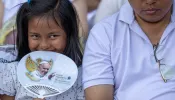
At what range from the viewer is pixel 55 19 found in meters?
1.82

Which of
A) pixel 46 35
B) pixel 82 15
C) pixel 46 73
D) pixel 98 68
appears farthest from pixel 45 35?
pixel 82 15

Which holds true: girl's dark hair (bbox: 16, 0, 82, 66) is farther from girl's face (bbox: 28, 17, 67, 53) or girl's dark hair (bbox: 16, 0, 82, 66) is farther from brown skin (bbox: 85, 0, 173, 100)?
brown skin (bbox: 85, 0, 173, 100)

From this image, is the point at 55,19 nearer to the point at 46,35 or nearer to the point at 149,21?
the point at 46,35

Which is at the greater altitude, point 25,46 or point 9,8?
point 9,8

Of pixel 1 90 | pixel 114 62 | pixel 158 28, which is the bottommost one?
pixel 1 90

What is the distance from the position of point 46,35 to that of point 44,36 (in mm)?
11

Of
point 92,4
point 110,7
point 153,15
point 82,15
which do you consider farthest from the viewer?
point 92,4

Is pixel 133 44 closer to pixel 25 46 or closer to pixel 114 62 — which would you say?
pixel 114 62

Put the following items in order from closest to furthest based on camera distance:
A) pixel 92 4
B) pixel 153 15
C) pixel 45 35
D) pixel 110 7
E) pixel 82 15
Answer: pixel 153 15 → pixel 45 35 → pixel 110 7 → pixel 82 15 → pixel 92 4

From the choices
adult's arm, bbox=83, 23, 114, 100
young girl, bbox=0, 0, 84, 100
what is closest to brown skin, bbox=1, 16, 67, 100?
young girl, bbox=0, 0, 84, 100

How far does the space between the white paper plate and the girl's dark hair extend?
13cm

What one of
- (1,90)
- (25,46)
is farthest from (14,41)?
(1,90)

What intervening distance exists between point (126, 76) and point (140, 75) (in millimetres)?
63

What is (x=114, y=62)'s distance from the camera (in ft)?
5.64
